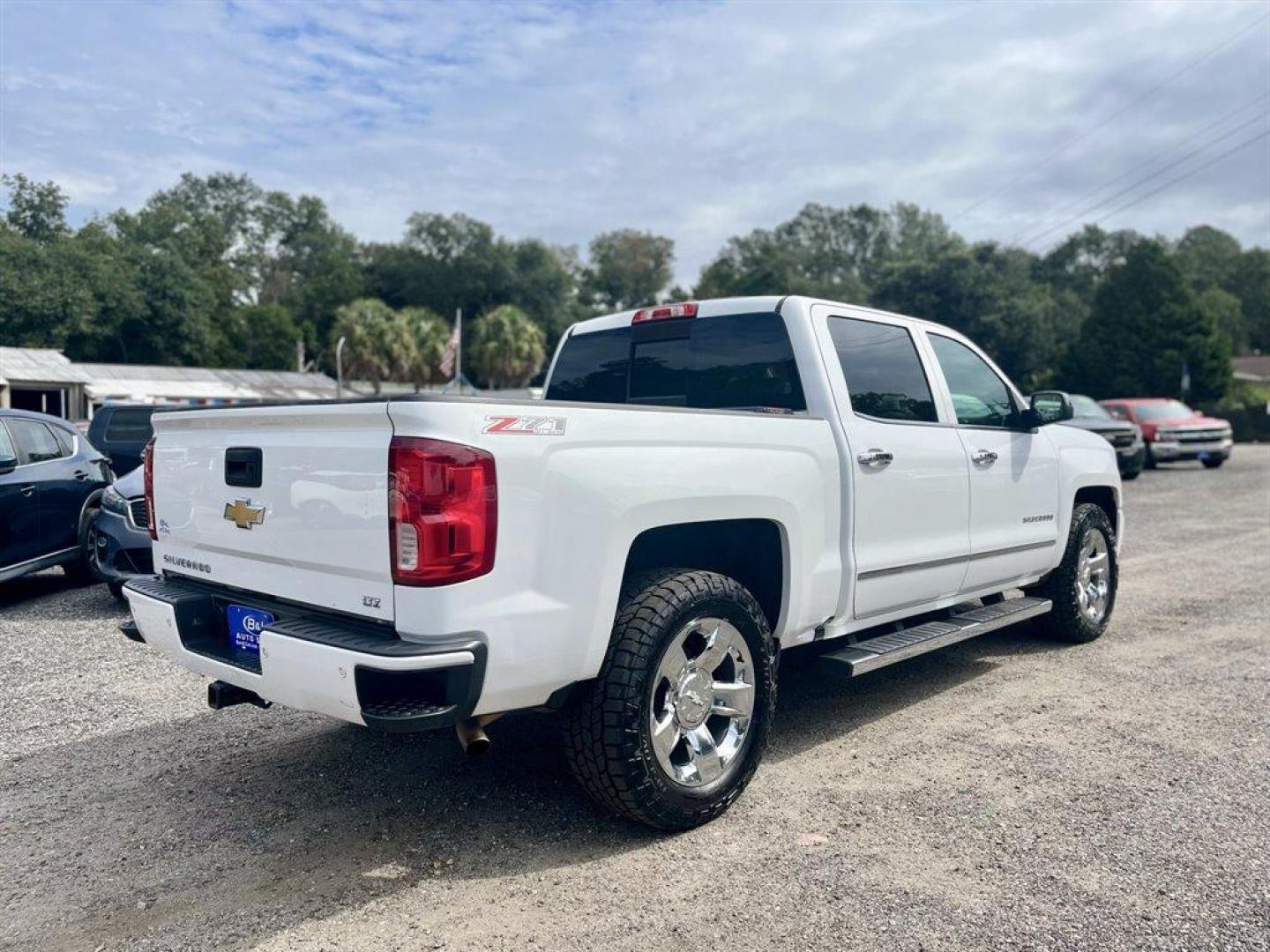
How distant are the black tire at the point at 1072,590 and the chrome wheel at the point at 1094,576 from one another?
0.06 ft

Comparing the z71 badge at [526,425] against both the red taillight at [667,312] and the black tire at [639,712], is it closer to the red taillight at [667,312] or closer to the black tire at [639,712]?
the black tire at [639,712]

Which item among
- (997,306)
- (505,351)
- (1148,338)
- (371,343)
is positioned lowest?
(505,351)

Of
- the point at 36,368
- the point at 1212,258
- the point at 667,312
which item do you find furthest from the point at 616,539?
the point at 1212,258

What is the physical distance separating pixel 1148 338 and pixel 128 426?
4318cm

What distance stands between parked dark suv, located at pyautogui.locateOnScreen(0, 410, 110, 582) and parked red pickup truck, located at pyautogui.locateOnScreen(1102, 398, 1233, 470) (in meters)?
19.8

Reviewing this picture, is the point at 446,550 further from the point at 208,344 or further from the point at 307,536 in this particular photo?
the point at 208,344

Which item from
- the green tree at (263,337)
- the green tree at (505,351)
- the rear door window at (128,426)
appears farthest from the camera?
the green tree at (263,337)

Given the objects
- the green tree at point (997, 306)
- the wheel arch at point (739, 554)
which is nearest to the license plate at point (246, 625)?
the wheel arch at point (739, 554)

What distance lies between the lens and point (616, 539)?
10.5 ft

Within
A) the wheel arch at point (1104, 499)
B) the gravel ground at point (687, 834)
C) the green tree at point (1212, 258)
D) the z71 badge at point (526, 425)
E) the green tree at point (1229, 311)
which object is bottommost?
the gravel ground at point (687, 834)

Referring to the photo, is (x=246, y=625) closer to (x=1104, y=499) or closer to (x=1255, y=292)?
(x=1104, y=499)

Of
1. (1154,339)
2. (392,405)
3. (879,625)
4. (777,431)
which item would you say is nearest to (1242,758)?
(879,625)

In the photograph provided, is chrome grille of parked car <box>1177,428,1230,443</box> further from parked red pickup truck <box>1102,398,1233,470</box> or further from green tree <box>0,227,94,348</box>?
green tree <box>0,227,94,348</box>

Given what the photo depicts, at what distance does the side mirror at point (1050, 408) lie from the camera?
5.48 m
